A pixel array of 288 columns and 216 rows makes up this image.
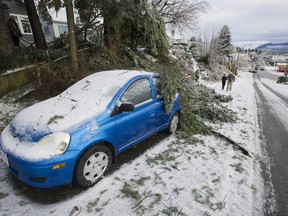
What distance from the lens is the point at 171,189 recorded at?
2771 millimetres

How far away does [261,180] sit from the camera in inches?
125

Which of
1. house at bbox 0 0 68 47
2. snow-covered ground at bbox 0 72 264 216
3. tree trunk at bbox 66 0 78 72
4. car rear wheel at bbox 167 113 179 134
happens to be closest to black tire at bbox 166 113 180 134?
car rear wheel at bbox 167 113 179 134

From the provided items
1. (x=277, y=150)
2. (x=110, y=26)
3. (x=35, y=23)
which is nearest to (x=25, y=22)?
(x=35, y=23)

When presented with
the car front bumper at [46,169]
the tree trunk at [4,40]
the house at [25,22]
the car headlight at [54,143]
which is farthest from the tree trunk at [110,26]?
the house at [25,22]

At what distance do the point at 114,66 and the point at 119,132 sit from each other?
4.42 meters

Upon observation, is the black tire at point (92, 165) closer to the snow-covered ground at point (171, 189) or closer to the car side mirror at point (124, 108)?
the snow-covered ground at point (171, 189)

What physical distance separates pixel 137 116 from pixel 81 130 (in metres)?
1.09

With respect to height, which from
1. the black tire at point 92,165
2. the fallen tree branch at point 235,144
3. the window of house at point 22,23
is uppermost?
the window of house at point 22,23

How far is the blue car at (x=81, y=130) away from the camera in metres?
2.24

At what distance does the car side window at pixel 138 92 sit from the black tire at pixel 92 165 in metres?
0.89

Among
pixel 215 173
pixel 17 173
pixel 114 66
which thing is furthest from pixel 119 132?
pixel 114 66

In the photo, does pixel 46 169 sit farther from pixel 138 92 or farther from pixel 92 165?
pixel 138 92

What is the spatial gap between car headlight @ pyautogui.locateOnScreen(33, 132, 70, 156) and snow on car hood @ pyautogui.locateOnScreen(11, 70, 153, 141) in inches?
2.9

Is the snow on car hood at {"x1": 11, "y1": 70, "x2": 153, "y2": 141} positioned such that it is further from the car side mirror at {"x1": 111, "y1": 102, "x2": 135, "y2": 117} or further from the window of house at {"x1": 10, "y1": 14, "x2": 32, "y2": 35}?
the window of house at {"x1": 10, "y1": 14, "x2": 32, "y2": 35}
